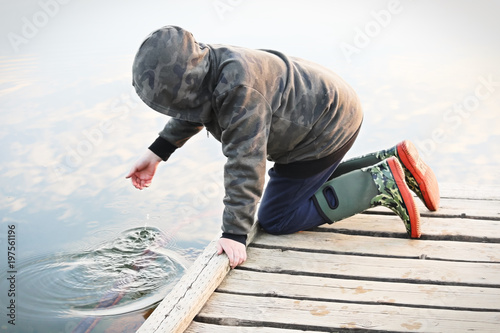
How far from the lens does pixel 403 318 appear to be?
1745 millimetres

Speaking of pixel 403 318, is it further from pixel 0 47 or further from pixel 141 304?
pixel 0 47

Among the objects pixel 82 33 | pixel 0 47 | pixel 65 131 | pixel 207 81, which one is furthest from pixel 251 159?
pixel 82 33

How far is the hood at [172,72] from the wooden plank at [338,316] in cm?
68

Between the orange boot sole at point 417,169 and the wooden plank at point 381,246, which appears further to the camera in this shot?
the orange boot sole at point 417,169

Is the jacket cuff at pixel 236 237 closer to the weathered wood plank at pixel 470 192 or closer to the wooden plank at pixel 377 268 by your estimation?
the wooden plank at pixel 377 268

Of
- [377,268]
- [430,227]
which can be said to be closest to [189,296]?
[377,268]

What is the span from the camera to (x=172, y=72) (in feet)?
6.08

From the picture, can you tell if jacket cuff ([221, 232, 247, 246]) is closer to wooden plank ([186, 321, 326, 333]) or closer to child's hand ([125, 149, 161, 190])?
wooden plank ([186, 321, 326, 333])

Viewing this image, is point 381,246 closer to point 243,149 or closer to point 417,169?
point 417,169

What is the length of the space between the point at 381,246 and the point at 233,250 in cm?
59

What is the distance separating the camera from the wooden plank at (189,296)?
1.67 metres

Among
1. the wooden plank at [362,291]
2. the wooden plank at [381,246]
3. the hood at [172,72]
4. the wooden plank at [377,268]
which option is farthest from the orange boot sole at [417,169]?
the hood at [172,72]

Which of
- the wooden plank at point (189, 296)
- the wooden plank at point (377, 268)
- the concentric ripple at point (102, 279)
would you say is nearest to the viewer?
the wooden plank at point (189, 296)

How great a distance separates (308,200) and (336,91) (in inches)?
17.8
